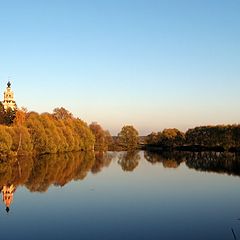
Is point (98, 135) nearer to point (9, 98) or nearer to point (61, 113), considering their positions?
point (61, 113)

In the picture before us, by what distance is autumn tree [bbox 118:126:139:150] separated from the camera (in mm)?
126000

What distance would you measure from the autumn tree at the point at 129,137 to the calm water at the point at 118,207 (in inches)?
3383

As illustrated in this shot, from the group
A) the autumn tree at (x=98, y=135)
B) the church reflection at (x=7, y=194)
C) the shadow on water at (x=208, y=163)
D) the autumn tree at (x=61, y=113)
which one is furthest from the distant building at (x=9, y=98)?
the church reflection at (x=7, y=194)

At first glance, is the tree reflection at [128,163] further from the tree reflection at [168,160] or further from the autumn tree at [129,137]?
the autumn tree at [129,137]

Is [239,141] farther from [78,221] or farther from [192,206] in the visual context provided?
[78,221]

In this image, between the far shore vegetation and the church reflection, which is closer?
the church reflection

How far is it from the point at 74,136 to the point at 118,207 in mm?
63224

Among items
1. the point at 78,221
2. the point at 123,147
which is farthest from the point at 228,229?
the point at 123,147

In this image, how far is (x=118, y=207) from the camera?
24047mm

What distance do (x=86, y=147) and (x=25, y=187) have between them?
61.3m

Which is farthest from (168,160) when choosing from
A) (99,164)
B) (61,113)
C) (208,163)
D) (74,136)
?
(61,113)

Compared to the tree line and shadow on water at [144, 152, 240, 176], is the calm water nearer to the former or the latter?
shadow on water at [144, 152, 240, 176]

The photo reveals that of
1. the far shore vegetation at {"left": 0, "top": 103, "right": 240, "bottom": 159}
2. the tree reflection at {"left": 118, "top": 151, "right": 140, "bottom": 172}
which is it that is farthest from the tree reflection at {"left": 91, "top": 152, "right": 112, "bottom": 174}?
the far shore vegetation at {"left": 0, "top": 103, "right": 240, "bottom": 159}

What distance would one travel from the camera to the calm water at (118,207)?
59.4ft
